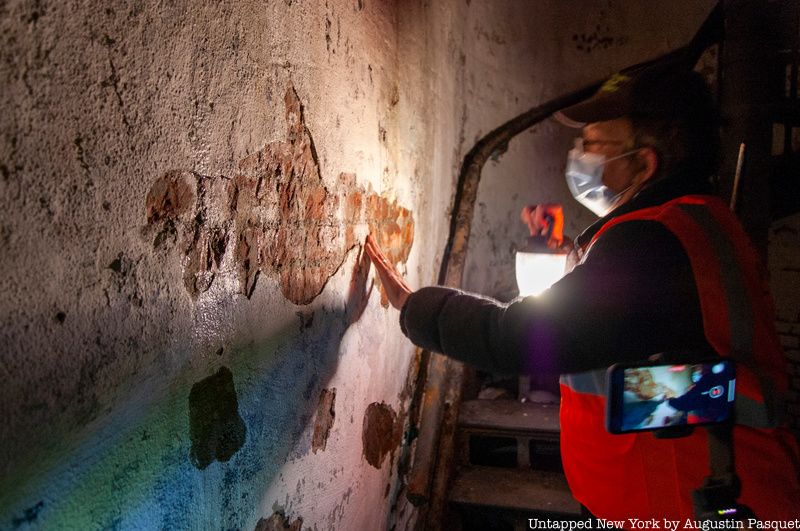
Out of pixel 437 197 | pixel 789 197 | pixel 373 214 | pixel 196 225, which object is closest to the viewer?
pixel 196 225

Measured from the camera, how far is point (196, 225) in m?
0.84

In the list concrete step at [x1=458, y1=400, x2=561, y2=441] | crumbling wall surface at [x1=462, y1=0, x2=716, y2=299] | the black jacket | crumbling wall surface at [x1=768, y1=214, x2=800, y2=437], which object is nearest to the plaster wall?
the black jacket

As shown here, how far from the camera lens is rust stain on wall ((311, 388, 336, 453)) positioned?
131 centimetres

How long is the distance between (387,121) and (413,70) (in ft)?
1.29

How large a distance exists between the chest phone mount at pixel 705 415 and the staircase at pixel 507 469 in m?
1.43

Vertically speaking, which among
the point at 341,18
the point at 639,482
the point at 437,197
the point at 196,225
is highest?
the point at 341,18

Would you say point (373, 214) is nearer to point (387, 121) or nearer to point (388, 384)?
point (387, 121)

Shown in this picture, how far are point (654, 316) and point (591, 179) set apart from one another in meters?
0.53

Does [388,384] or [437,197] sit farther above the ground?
[437,197]

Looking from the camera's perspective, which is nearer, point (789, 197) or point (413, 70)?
point (413, 70)

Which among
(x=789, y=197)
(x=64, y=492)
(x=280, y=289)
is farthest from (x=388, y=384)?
(x=789, y=197)

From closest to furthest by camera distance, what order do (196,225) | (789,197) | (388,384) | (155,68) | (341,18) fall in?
(155,68), (196,225), (341,18), (388,384), (789,197)

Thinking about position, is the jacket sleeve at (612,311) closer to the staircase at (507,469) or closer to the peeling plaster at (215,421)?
the peeling plaster at (215,421)

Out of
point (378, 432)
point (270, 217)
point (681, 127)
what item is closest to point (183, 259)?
point (270, 217)
